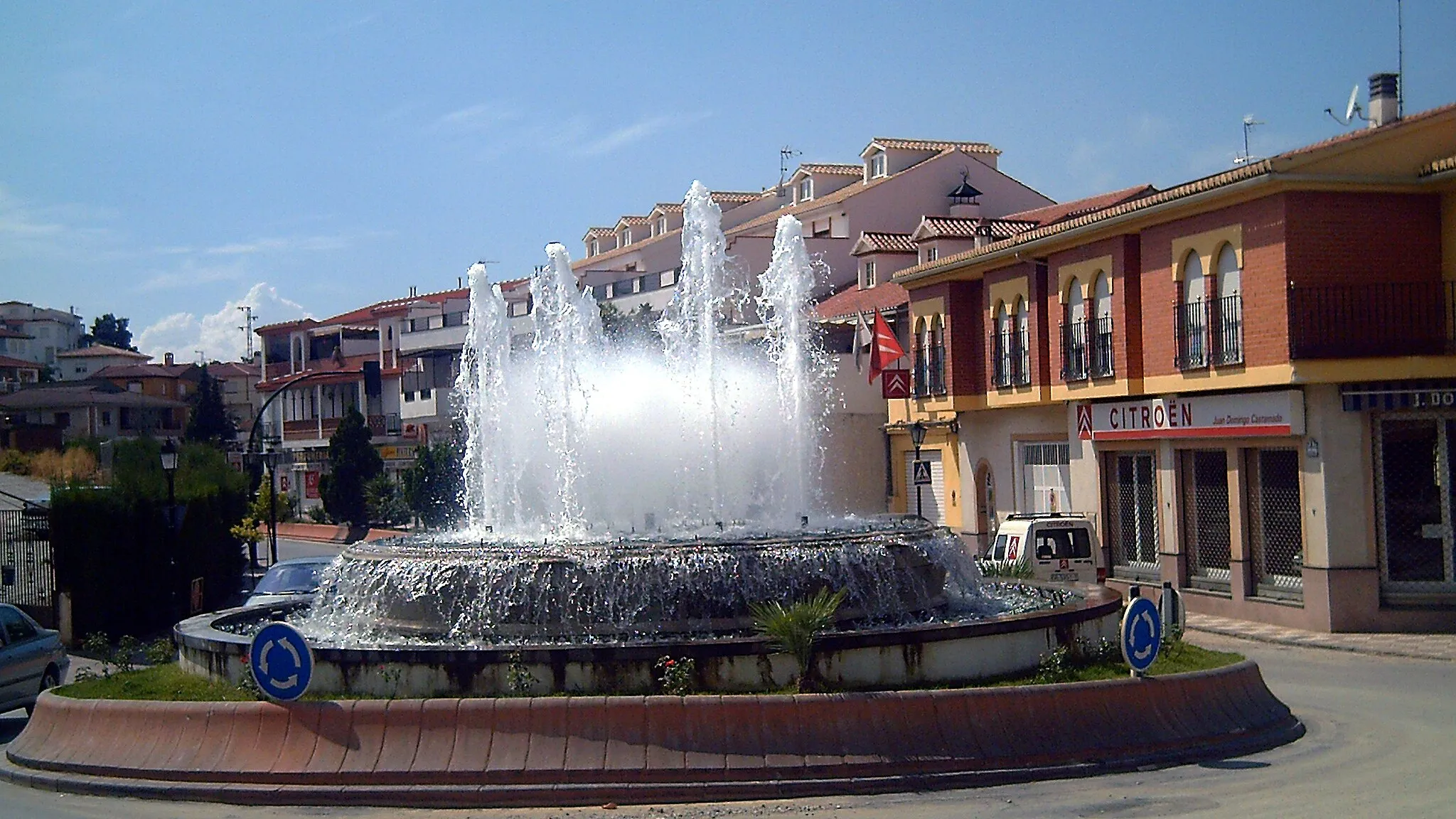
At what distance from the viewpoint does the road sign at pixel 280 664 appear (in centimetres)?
1199

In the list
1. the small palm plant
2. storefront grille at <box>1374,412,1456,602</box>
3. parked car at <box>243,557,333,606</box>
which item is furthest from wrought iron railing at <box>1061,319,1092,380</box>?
the small palm plant

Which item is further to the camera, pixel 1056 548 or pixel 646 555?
pixel 1056 548

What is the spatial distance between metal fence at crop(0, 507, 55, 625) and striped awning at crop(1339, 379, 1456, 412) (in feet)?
82.5

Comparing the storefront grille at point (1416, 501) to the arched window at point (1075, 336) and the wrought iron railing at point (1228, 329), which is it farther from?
the arched window at point (1075, 336)

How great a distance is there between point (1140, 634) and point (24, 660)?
1387 centimetres

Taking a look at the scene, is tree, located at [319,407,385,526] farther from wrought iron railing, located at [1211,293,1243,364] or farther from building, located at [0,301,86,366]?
building, located at [0,301,86,366]

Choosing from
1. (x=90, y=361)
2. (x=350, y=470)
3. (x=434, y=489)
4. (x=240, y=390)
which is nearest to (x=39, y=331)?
(x=90, y=361)

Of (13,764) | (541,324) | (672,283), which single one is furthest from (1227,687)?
(672,283)

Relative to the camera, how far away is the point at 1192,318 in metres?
26.1

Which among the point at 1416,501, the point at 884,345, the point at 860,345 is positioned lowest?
the point at 1416,501

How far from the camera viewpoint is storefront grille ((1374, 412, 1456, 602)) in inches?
877

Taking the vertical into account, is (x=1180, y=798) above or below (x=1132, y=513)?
below

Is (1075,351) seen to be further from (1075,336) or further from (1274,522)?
(1274,522)

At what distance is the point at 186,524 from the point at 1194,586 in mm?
20819
